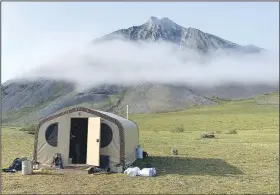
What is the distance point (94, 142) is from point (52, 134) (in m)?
2.55

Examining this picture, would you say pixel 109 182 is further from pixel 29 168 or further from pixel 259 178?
pixel 259 178

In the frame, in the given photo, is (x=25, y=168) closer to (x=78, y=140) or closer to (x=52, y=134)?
(x=52, y=134)

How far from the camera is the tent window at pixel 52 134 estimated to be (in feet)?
69.5

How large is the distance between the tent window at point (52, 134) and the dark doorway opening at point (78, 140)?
135 centimetres

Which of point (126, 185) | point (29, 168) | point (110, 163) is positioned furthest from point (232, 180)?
point (29, 168)

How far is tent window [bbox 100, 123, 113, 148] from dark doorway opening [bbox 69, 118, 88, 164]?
1.97m

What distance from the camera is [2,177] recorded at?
18.5m

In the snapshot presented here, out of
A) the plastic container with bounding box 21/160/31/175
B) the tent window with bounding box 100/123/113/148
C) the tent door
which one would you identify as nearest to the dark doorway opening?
the tent door

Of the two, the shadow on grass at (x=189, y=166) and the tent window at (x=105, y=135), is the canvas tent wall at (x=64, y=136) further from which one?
the shadow on grass at (x=189, y=166)

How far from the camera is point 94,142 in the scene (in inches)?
803

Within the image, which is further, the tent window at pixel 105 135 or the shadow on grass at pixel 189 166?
the tent window at pixel 105 135

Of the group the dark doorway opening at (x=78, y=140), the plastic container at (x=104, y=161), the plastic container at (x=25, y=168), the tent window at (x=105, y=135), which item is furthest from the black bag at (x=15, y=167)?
the tent window at (x=105, y=135)

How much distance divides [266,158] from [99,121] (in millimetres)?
11834

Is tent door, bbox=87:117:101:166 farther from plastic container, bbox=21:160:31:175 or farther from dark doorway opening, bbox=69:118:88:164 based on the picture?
plastic container, bbox=21:160:31:175
